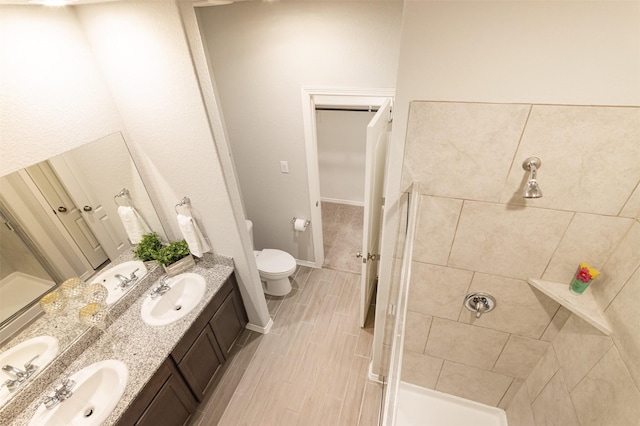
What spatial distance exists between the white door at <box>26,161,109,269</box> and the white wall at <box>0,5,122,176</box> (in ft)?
0.23

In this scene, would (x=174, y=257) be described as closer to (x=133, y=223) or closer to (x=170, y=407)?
(x=133, y=223)

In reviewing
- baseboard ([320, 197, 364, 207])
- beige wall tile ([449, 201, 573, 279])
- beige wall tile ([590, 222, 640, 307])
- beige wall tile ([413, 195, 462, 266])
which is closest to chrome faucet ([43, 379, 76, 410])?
beige wall tile ([413, 195, 462, 266])

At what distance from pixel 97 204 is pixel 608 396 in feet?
8.51

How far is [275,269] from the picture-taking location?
107 inches

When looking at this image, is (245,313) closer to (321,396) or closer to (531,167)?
(321,396)

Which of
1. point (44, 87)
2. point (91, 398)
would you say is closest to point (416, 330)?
point (91, 398)

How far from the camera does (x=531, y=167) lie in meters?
1.04

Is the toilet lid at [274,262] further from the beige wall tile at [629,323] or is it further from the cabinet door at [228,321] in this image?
the beige wall tile at [629,323]

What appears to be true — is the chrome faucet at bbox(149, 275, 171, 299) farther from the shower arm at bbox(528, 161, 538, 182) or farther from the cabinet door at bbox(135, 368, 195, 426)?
the shower arm at bbox(528, 161, 538, 182)

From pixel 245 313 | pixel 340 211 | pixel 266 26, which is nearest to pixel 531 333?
pixel 245 313

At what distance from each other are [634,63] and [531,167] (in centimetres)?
37

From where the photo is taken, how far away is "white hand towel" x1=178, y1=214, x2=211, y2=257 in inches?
74.6

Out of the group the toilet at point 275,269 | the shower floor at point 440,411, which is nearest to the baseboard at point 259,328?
the toilet at point 275,269

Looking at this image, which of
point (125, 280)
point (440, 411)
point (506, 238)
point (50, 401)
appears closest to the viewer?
point (506, 238)
